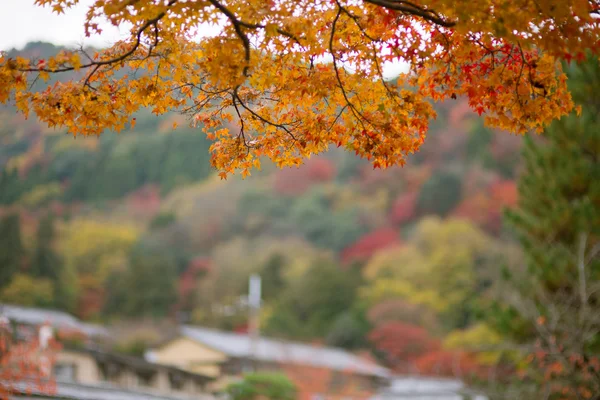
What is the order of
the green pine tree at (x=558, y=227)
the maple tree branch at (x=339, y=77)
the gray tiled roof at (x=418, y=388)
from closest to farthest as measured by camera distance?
the maple tree branch at (x=339, y=77)
the green pine tree at (x=558, y=227)
the gray tiled roof at (x=418, y=388)

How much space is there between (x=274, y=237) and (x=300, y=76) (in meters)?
43.5

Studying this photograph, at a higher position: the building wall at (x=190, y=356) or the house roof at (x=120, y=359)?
the house roof at (x=120, y=359)

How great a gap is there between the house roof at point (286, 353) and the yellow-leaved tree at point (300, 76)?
23955 mm

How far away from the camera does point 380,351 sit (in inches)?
1400

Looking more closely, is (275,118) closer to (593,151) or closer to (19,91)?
(19,91)

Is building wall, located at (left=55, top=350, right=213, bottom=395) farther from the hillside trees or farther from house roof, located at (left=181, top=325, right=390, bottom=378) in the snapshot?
the hillside trees

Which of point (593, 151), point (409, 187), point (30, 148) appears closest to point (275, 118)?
point (593, 151)

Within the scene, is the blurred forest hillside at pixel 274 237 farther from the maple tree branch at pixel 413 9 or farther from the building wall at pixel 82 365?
the maple tree branch at pixel 413 9

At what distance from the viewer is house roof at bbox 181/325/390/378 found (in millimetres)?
29938

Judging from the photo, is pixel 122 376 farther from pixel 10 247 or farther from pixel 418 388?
pixel 10 247

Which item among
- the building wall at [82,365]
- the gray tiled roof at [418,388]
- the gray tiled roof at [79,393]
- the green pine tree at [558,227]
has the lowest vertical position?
the gray tiled roof at [418,388]

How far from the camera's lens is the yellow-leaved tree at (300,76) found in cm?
432

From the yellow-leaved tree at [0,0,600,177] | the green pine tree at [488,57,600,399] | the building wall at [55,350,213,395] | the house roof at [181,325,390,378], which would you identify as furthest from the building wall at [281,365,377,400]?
the yellow-leaved tree at [0,0,600,177]

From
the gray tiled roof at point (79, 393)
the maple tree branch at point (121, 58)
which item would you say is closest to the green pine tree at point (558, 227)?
the gray tiled roof at point (79, 393)
